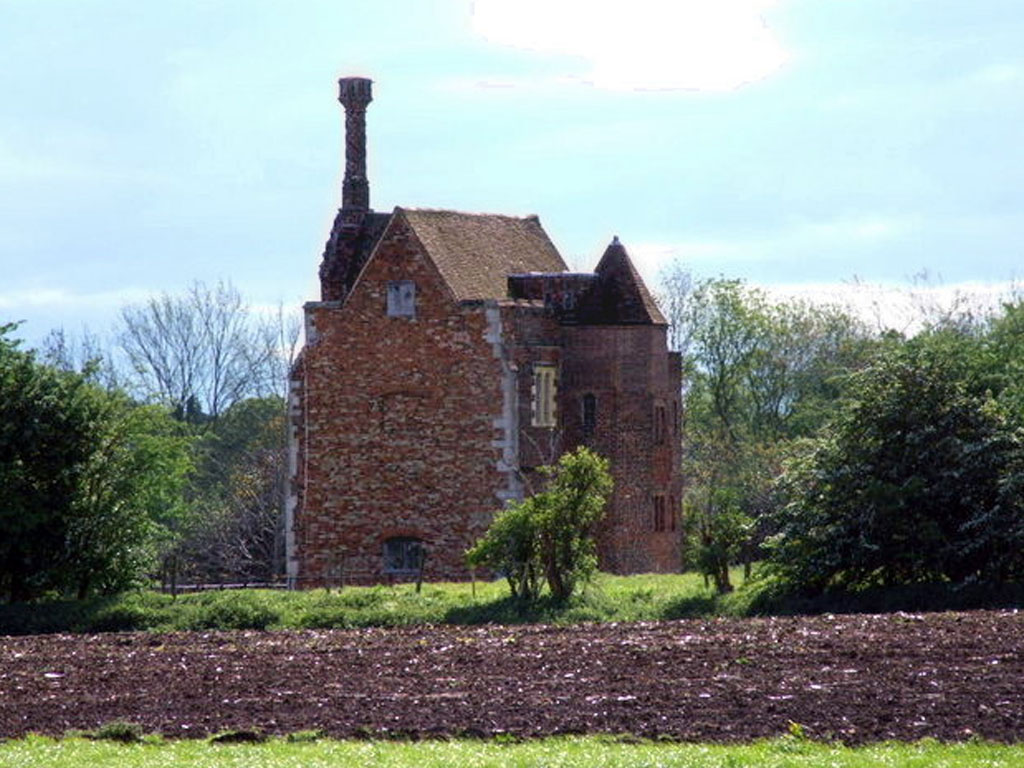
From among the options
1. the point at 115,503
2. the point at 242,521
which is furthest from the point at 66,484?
the point at 242,521

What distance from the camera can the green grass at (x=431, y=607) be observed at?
1277 inches

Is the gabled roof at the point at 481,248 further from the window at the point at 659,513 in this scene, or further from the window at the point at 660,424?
the window at the point at 659,513

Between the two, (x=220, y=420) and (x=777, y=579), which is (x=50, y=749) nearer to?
(x=777, y=579)

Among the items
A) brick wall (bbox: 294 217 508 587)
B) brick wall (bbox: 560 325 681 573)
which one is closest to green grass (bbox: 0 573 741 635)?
brick wall (bbox: 294 217 508 587)

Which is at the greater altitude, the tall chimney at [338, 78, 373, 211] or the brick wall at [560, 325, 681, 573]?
the tall chimney at [338, 78, 373, 211]

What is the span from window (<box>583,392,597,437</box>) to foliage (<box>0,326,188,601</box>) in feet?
49.2

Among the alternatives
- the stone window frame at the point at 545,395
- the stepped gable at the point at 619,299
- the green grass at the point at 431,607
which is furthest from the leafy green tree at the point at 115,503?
the stepped gable at the point at 619,299

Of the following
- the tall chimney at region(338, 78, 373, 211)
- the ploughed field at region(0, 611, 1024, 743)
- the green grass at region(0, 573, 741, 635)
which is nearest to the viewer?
the ploughed field at region(0, 611, 1024, 743)

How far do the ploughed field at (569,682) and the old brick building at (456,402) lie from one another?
22460mm

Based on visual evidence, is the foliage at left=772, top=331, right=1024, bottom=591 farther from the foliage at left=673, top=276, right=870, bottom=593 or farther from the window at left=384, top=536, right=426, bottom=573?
the foliage at left=673, top=276, right=870, bottom=593

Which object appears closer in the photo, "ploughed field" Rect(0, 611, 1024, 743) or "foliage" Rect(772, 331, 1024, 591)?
"ploughed field" Rect(0, 611, 1024, 743)

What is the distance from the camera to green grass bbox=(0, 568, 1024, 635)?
1277 inches

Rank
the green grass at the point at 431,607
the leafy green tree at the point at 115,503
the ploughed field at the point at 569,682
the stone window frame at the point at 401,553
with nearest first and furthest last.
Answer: the ploughed field at the point at 569,682
the green grass at the point at 431,607
the leafy green tree at the point at 115,503
the stone window frame at the point at 401,553

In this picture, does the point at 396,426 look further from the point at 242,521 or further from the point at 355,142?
the point at 242,521
